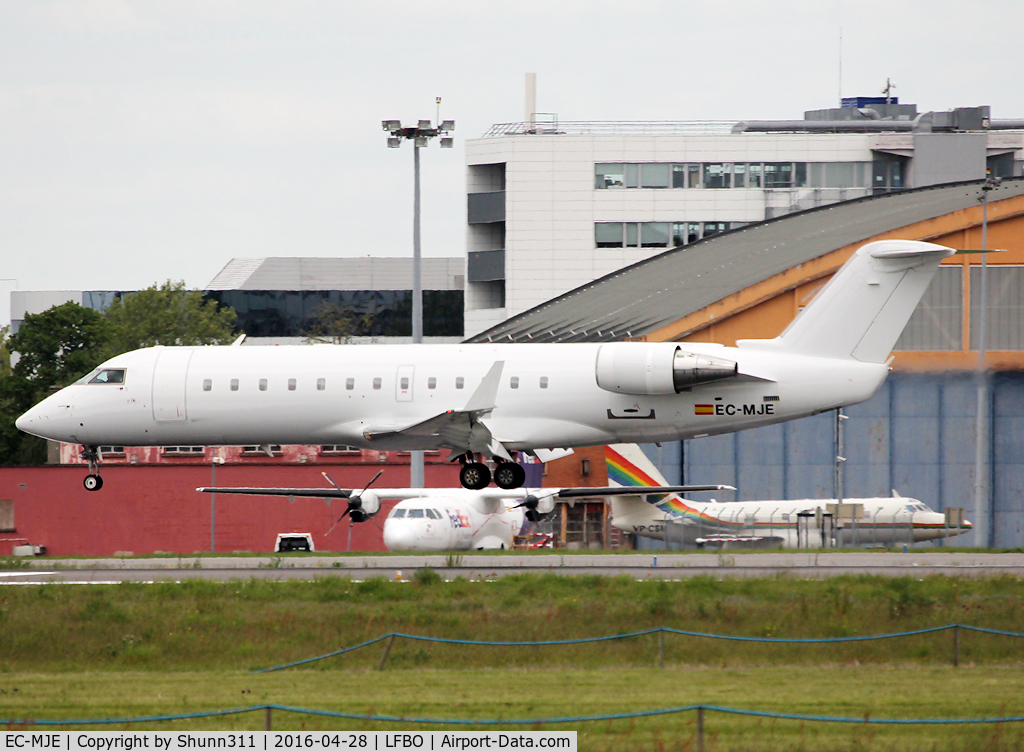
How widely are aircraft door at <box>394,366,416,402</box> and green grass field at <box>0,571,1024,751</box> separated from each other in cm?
456

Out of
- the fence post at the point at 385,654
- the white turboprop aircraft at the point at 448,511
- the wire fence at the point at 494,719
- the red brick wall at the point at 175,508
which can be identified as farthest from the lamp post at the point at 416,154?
the wire fence at the point at 494,719

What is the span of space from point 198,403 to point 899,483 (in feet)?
95.2

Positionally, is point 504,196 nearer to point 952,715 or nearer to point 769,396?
point 769,396

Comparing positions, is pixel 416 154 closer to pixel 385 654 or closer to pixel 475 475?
pixel 475 475

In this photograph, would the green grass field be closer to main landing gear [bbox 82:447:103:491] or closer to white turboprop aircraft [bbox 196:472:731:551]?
main landing gear [bbox 82:447:103:491]

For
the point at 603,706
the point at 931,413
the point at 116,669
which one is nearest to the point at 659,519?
the point at 931,413

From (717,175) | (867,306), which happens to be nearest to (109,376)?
(867,306)

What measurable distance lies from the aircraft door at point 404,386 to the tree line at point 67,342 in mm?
42229

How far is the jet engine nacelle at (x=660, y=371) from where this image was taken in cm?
3122

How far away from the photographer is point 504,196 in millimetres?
93188

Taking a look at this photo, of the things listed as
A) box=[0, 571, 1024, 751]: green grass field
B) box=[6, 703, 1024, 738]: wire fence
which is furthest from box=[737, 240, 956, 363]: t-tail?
box=[6, 703, 1024, 738]: wire fence

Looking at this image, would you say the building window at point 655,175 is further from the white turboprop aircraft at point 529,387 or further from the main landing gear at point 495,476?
the main landing gear at point 495,476

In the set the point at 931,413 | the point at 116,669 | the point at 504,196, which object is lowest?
the point at 116,669

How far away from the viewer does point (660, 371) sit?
1232 inches
